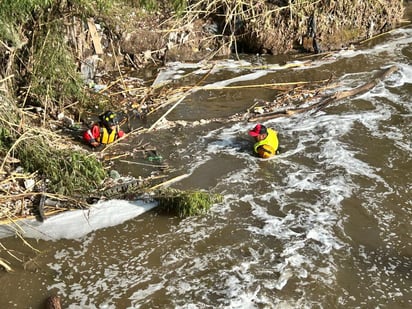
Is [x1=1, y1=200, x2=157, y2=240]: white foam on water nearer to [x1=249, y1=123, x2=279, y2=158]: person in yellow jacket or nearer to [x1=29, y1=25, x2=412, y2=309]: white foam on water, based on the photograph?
[x1=29, y1=25, x2=412, y2=309]: white foam on water

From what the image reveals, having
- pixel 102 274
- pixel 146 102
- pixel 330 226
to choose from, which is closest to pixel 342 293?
pixel 330 226

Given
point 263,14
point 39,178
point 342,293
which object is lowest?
point 342,293

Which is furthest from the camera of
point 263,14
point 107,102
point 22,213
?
point 263,14

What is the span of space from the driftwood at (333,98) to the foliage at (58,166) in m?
3.13

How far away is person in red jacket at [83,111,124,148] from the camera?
6.93 m

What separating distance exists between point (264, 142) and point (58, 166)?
107 inches

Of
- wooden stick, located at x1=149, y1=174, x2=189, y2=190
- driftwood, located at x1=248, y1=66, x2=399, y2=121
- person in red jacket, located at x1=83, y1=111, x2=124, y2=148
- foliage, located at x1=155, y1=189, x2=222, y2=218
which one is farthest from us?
driftwood, located at x1=248, y1=66, x2=399, y2=121

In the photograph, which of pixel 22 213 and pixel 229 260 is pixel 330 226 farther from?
pixel 22 213

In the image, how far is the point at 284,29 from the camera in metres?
11.3

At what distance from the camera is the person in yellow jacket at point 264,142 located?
22.1 feet

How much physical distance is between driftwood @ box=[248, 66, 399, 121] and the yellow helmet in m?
1.36

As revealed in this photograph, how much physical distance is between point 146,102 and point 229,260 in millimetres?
4347

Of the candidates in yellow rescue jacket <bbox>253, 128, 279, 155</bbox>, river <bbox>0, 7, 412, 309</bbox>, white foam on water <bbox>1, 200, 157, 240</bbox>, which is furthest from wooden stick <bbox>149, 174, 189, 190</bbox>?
yellow rescue jacket <bbox>253, 128, 279, 155</bbox>

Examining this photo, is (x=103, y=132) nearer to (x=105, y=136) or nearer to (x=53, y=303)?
(x=105, y=136)
